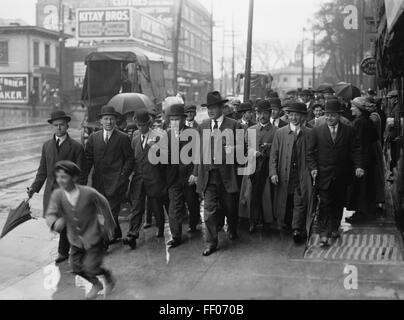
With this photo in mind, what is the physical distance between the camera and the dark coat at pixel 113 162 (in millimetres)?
7414

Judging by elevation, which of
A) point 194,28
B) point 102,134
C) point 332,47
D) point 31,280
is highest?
point 194,28

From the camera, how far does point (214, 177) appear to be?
714cm

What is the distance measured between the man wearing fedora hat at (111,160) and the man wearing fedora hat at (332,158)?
2.38 metres

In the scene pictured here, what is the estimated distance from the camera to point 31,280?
6.19 m

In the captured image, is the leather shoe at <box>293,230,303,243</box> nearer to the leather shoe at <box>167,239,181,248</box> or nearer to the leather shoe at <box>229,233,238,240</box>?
the leather shoe at <box>229,233,238,240</box>

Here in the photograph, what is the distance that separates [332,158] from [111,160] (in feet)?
9.28

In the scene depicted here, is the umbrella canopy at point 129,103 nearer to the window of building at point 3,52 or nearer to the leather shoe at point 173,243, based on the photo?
the leather shoe at point 173,243

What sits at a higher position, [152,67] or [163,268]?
[152,67]

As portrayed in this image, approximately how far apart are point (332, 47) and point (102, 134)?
42.4 m

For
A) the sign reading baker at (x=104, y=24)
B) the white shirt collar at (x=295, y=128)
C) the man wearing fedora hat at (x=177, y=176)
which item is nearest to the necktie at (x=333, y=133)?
the white shirt collar at (x=295, y=128)

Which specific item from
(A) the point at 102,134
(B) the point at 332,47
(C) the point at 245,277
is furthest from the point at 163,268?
(B) the point at 332,47

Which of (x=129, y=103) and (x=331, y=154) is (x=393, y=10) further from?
(x=129, y=103)
